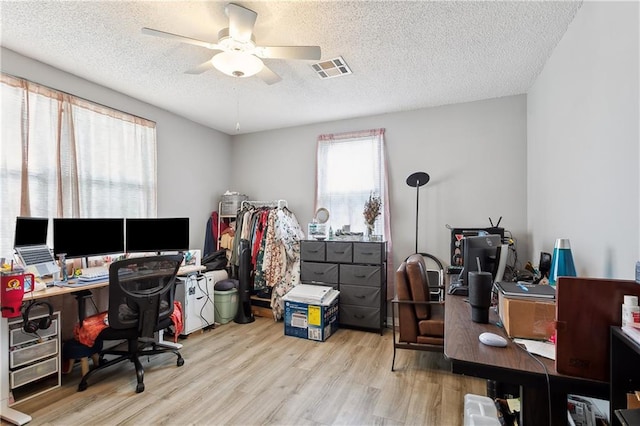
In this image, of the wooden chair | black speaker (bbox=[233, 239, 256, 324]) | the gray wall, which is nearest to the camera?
the gray wall

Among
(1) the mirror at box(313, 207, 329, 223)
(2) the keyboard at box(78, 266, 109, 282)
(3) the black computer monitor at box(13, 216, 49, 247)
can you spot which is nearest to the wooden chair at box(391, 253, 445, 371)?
(1) the mirror at box(313, 207, 329, 223)

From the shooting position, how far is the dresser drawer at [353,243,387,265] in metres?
3.45

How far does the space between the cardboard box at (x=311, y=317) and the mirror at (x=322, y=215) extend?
0.96m

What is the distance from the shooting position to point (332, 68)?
267 centimetres

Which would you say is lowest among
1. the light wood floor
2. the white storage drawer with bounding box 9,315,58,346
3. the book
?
the light wood floor

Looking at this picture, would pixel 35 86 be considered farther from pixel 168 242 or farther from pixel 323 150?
pixel 323 150

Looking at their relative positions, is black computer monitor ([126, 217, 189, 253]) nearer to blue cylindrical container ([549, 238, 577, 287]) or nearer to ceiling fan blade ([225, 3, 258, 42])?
ceiling fan blade ([225, 3, 258, 42])

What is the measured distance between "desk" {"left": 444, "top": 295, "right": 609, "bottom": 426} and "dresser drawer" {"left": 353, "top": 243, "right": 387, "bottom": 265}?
209cm

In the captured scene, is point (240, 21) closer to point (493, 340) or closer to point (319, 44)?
point (319, 44)

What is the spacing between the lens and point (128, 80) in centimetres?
290

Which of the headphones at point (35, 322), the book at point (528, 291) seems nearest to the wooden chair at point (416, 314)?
the book at point (528, 291)

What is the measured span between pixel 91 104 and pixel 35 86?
0.45m

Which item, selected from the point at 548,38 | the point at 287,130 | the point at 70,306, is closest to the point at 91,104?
the point at 70,306

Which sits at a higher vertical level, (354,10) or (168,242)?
(354,10)
